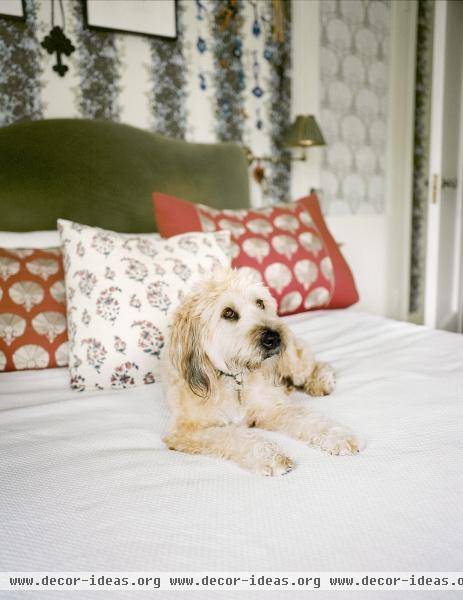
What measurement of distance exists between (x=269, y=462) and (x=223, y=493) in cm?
13

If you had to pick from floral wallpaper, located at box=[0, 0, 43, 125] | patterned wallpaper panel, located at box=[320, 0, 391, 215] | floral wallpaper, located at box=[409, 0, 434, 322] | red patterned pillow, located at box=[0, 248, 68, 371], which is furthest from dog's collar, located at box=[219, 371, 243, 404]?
floral wallpaper, located at box=[409, 0, 434, 322]

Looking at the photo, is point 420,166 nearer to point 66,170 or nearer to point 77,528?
point 66,170

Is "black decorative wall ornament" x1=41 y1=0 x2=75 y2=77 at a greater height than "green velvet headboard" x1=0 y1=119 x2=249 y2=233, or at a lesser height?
greater

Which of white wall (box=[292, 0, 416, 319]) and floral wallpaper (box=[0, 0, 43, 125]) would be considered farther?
white wall (box=[292, 0, 416, 319])

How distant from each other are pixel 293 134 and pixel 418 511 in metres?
2.69

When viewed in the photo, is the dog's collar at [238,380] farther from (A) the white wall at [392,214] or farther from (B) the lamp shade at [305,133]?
(A) the white wall at [392,214]

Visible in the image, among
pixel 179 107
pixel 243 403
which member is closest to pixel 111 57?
pixel 179 107

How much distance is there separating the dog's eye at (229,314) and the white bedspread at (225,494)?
320 millimetres

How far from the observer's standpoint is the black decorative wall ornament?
2.47m

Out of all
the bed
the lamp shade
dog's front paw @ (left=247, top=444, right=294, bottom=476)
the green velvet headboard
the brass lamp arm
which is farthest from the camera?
the brass lamp arm

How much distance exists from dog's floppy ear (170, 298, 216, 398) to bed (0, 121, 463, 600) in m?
0.14

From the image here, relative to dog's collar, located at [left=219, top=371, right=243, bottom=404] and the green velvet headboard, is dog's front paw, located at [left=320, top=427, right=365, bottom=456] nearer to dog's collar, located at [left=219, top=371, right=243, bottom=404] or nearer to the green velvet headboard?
dog's collar, located at [left=219, top=371, right=243, bottom=404]

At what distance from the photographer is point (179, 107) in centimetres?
290

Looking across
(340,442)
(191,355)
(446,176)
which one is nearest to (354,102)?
(446,176)
